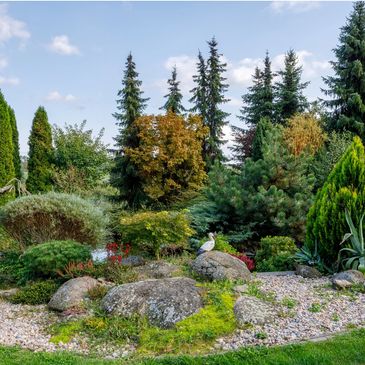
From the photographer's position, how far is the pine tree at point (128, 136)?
667 inches

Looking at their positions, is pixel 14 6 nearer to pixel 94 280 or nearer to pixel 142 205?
pixel 94 280

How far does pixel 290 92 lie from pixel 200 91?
4852mm

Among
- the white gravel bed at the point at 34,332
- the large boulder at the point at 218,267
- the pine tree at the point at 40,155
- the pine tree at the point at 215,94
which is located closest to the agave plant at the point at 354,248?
the large boulder at the point at 218,267

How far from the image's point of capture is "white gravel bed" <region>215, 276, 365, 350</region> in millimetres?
3982

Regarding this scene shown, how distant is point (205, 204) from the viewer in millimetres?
10703

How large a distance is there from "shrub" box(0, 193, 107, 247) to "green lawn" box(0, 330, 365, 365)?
4590 millimetres

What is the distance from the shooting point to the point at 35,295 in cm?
580

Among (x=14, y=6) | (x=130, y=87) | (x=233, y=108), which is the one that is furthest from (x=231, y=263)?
(x=233, y=108)

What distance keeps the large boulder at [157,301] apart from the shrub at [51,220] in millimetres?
3532

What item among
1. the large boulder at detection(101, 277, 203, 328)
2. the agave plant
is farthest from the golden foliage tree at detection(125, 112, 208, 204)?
the large boulder at detection(101, 277, 203, 328)

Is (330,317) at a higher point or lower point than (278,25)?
lower

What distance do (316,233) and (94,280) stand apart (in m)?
3.86

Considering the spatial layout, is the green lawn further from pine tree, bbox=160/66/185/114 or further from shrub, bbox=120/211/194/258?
pine tree, bbox=160/66/185/114

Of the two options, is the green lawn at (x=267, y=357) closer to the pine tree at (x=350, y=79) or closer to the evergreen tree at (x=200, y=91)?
the pine tree at (x=350, y=79)
